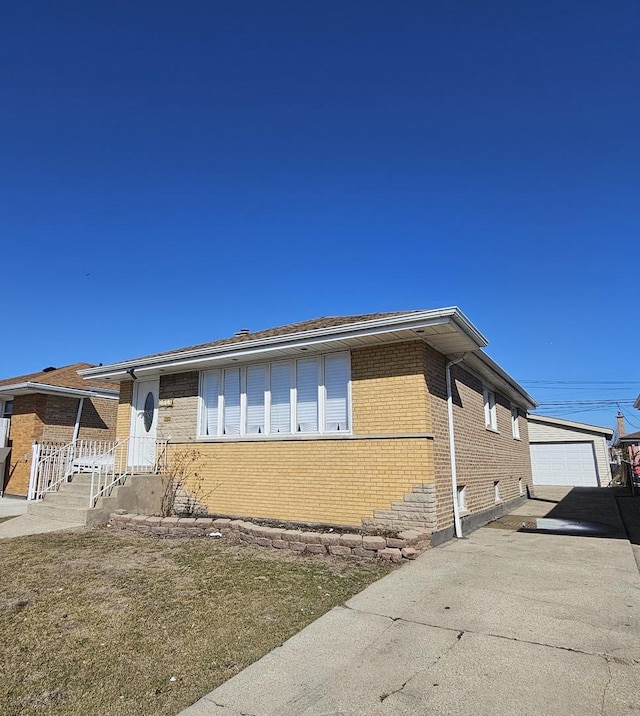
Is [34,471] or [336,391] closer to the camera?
[336,391]

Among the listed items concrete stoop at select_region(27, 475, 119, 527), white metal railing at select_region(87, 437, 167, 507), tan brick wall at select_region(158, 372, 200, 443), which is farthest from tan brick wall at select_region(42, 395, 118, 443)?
tan brick wall at select_region(158, 372, 200, 443)

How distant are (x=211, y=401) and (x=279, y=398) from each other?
193 cm

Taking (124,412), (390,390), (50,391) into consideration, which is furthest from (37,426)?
(390,390)

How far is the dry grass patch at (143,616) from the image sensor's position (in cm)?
329

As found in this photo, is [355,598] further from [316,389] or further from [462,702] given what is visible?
[316,389]

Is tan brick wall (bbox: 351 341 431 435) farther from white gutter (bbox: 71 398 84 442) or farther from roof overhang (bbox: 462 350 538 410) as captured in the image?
white gutter (bbox: 71 398 84 442)

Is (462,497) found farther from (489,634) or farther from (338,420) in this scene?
(489,634)

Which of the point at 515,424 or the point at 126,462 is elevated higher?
the point at 515,424

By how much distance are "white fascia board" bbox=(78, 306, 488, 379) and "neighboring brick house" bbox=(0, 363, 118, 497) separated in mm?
5784

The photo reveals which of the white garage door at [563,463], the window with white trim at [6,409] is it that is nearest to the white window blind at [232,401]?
the window with white trim at [6,409]

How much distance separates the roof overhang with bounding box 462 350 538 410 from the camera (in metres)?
10.6

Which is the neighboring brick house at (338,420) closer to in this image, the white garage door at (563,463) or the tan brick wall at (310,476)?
the tan brick wall at (310,476)

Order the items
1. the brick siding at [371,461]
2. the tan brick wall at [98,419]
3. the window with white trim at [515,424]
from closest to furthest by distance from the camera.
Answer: the brick siding at [371,461], the window with white trim at [515,424], the tan brick wall at [98,419]

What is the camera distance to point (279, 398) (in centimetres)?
973
